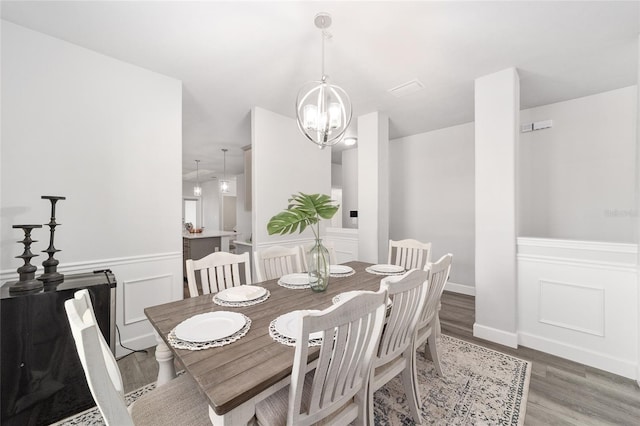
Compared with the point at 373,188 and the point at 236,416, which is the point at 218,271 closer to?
the point at 236,416

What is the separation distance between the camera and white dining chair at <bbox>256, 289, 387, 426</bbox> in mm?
826

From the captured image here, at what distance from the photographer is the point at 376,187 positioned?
345cm

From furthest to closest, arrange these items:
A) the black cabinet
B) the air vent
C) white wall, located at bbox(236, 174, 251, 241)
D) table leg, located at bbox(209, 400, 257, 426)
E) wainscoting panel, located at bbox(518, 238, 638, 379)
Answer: white wall, located at bbox(236, 174, 251, 241) → the air vent → wainscoting panel, located at bbox(518, 238, 638, 379) → the black cabinet → table leg, located at bbox(209, 400, 257, 426)

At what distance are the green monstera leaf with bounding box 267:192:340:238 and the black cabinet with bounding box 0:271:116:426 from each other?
4.55ft

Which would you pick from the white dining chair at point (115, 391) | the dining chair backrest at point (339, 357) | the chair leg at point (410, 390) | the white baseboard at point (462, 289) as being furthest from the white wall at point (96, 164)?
the white baseboard at point (462, 289)

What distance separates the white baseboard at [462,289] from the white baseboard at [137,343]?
13.3 feet

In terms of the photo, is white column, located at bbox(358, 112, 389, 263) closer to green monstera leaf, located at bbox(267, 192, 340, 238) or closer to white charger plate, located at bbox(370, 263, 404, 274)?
white charger plate, located at bbox(370, 263, 404, 274)

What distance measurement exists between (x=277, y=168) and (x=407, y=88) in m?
1.88

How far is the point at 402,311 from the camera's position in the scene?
1251mm

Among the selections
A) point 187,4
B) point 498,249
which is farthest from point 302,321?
point 498,249

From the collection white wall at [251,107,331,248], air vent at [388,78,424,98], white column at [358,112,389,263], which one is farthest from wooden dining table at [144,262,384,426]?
air vent at [388,78,424,98]

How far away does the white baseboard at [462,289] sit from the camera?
378cm

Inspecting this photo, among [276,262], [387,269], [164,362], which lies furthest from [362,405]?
[276,262]

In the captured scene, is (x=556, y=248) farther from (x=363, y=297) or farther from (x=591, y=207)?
(x=363, y=297)
